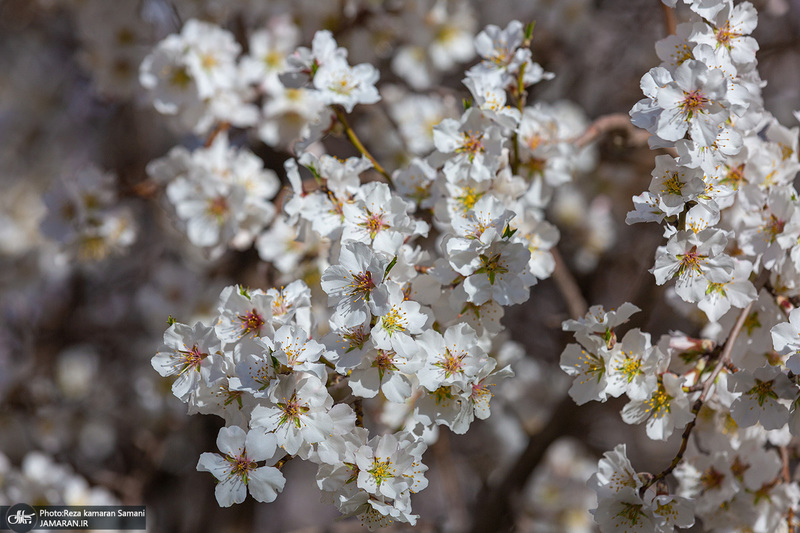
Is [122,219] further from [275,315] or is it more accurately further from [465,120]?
[465,120]

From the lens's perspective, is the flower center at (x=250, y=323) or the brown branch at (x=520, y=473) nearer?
the flower center at (x=250, y=323)

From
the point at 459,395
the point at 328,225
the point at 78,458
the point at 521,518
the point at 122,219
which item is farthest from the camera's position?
the point at 78,458

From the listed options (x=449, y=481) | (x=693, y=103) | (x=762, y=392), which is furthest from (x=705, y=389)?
(x=449, y=481)

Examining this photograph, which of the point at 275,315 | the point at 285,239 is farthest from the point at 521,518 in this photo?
the point at 275,315

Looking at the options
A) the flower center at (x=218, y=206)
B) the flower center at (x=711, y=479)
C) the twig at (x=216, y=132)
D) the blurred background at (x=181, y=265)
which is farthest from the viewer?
the blurred background at (x=181, y=265)

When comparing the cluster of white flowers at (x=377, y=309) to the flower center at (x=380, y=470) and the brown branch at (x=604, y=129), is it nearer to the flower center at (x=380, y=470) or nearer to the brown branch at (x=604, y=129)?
the flower center at (x=380, y=470)

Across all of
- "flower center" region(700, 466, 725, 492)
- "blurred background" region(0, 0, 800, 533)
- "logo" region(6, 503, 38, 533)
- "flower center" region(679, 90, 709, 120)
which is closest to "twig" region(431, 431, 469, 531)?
"blurred background" region(0, 0, 800, 533)

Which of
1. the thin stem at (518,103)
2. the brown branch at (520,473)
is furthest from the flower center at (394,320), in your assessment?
the brown branch at (520,473)
